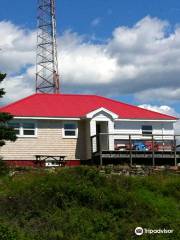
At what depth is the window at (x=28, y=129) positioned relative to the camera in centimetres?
3566

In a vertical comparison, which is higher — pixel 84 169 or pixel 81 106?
pixel 81 106

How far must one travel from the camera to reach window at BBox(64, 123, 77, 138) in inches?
1436

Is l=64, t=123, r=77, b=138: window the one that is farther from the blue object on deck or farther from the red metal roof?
the blue object on deck

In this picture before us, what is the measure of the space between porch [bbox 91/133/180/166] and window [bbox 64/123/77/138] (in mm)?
1565

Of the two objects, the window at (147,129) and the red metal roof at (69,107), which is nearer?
the red metal roof at (69,107)

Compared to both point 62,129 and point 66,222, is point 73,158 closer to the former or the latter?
point 62,129

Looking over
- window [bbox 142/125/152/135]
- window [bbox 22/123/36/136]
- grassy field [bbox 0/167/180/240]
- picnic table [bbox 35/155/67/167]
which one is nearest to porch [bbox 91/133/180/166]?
window [bbox 142/125/152/135]

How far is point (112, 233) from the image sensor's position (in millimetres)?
18484

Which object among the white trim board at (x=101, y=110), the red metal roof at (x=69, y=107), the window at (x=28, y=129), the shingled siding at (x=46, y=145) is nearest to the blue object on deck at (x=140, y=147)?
the white trim board at (x=101, y=110)

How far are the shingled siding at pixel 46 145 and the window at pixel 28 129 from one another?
0.30 m

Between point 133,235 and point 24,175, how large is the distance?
7782 millimetres

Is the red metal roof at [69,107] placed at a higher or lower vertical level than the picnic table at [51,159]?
higher

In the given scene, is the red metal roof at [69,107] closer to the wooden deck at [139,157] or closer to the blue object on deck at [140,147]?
the blue object on deck at [140,147]

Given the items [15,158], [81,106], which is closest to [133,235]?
[15,158]
